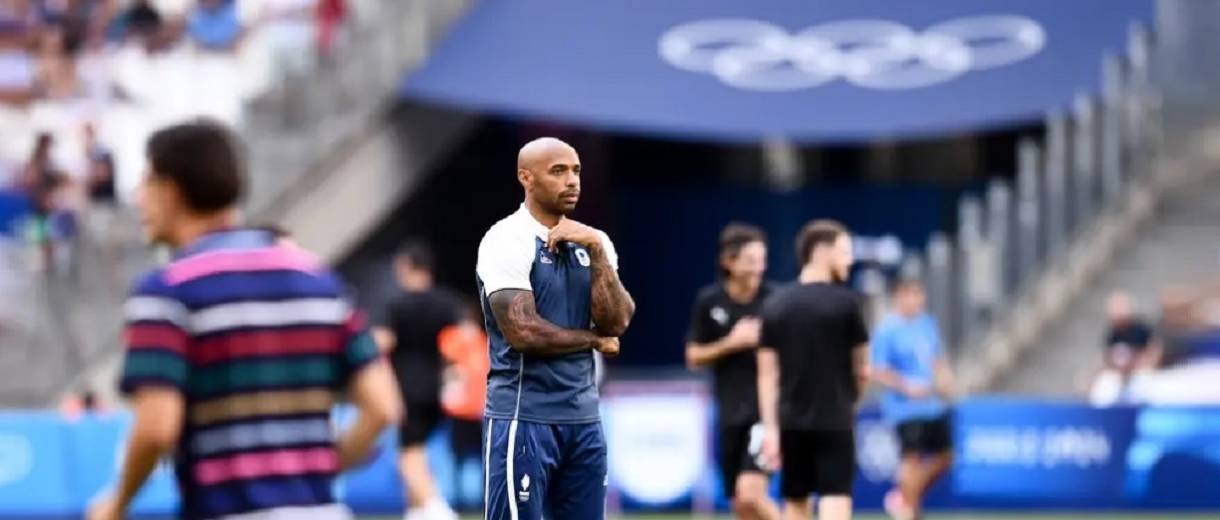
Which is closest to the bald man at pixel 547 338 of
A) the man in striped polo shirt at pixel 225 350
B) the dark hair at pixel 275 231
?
the dark hair at pixel 275 231

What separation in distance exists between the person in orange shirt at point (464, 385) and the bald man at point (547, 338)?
349 inches

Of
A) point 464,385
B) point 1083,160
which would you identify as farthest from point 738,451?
point 1083,160

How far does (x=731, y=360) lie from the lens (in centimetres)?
1457

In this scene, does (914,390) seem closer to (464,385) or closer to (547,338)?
(464,385)

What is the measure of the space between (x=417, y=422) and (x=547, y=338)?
355 inches

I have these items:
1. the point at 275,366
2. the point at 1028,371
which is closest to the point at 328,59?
the point at 1028,371

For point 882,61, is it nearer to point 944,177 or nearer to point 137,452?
point 944,177

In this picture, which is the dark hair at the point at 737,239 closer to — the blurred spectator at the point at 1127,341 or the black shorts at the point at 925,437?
the black shorts at the point at 925,437

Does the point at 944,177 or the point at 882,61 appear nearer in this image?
the point at 882,61

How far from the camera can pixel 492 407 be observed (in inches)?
397

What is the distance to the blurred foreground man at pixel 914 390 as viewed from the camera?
18.2 meters

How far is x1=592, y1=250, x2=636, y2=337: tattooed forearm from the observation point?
9.86 meters

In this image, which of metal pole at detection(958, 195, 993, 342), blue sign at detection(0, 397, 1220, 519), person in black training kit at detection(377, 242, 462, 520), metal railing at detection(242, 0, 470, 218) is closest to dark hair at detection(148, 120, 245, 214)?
person in black training kit at detection(377, 242, 462, 520)

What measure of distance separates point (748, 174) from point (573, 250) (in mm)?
23753
